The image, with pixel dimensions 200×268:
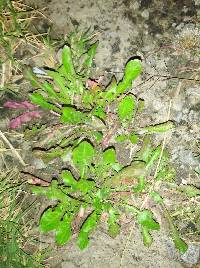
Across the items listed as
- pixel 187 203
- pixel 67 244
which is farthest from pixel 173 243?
pixel 67 244

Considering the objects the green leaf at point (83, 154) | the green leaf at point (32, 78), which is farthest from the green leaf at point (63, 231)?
the green leaf at point (32, 78)

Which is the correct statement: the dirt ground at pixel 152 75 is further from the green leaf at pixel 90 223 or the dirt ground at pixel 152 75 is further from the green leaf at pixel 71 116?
the green leaf at pixel 71 116

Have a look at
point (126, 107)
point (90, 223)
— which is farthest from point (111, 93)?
point (90, 223)

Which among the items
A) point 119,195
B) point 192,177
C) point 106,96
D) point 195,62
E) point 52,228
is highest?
point 195,62

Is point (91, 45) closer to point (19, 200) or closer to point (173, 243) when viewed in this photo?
point (19, 200)

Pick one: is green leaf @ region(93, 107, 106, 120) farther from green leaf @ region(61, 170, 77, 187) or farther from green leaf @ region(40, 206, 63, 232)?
green leaf @ region(40, 206, 63, 232)

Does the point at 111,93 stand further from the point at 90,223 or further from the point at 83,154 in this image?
the point at 90,223

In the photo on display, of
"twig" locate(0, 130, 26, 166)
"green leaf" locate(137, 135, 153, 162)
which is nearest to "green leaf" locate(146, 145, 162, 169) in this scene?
"green leaf" locate(137, 135, 153, 162)
